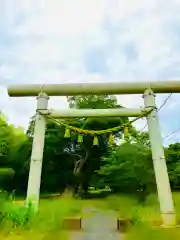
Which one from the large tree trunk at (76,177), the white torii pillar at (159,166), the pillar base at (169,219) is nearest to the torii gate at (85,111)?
the white torii pillar at (159,166)

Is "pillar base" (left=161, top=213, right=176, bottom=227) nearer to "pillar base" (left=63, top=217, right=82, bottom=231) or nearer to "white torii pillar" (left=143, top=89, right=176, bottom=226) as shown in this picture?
"white torii pillar" (left=143, top=89, right=176, bottom=226)

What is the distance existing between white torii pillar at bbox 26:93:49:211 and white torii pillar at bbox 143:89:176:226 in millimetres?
3289

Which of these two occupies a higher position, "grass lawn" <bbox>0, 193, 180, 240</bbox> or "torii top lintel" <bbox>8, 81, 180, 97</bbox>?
"torii top lintel" <bbox>8, 81, 180, 97</bbox>

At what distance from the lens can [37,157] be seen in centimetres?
889

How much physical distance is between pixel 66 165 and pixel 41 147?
14.1m

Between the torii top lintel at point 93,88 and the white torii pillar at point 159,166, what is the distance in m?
0.29

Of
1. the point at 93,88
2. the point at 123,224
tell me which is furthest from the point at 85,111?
the point at 123,224

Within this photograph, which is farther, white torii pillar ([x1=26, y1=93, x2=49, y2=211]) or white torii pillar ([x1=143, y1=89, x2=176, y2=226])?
A: white torii pillar ([x1=26, y1=93, x2=49, y2=211])

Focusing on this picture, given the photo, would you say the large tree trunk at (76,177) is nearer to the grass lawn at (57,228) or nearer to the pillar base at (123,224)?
the grass lawn at (57,228)

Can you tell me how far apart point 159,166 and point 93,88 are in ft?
10.2

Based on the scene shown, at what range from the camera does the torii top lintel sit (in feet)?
29.9

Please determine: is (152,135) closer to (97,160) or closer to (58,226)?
(58,226)

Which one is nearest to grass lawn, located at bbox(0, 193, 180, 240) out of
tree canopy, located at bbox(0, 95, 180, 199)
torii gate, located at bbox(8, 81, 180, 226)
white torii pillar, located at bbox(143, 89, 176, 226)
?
white torii pillar, located at bbox(143, 89, 176, 226)

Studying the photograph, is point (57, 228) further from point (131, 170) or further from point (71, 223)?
point (131, 170)
